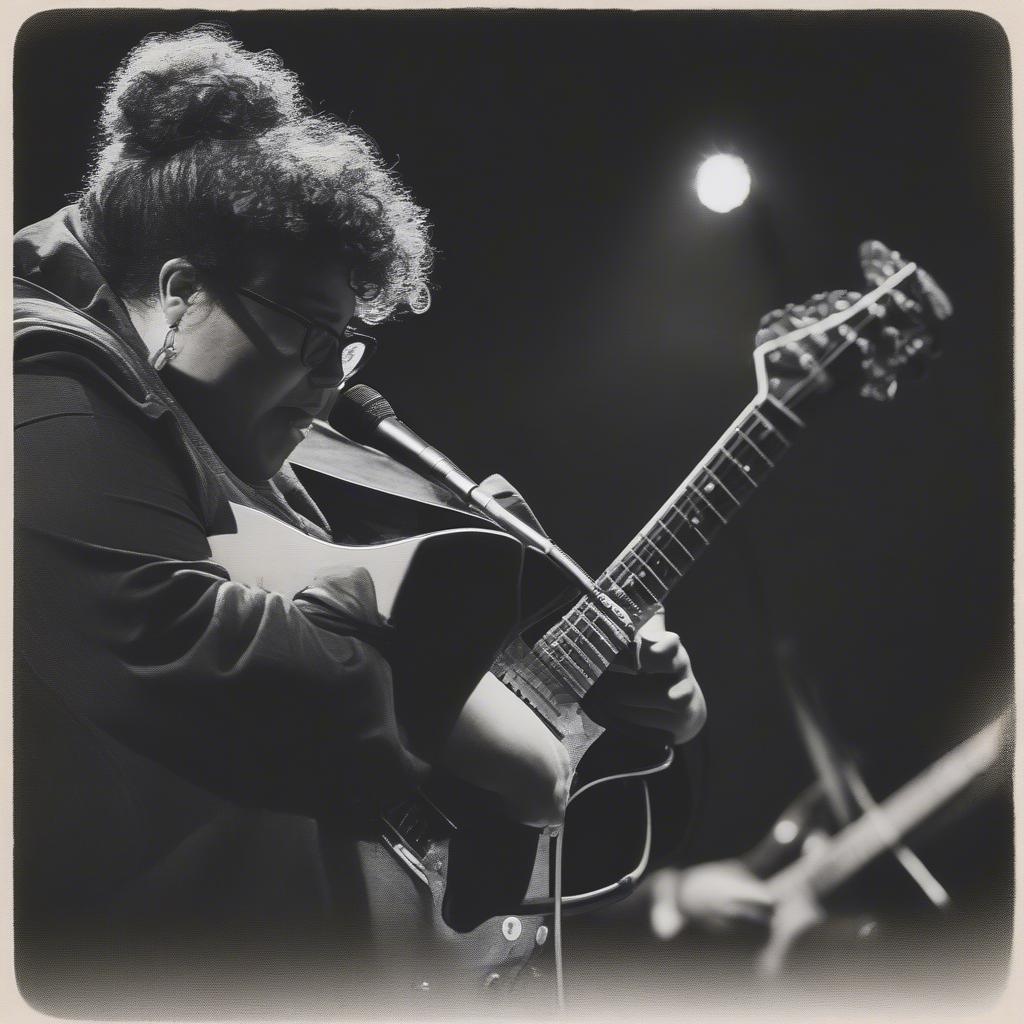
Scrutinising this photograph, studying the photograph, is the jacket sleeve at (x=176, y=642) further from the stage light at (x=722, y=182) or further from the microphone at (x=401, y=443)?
the stage light at (x=722, y=182)

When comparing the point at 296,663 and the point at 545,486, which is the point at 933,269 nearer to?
the point at 545,486

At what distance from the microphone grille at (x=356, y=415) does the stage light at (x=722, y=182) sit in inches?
22.6

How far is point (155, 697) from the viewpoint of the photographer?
48.9 inches

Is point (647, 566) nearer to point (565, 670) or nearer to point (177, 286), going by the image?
point (565, 670)

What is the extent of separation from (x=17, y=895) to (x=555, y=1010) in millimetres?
774

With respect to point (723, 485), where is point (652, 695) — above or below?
below

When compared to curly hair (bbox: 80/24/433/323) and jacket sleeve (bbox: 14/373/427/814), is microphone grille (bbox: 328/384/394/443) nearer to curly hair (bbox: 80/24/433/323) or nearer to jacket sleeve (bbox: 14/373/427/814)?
curly hair (bbox: 80/24/433/323)

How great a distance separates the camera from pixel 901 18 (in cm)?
141

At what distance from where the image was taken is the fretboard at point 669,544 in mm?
1324

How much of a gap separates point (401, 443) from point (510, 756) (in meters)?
0.47

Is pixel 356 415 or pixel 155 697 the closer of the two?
pixel 155 697

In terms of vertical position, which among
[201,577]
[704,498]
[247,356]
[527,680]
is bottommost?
[201,577]

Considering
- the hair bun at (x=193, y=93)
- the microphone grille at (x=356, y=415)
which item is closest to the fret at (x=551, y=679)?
the microphone grille at (x=356, y=415)

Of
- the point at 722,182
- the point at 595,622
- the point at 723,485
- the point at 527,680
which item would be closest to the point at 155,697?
the point at 527,680
